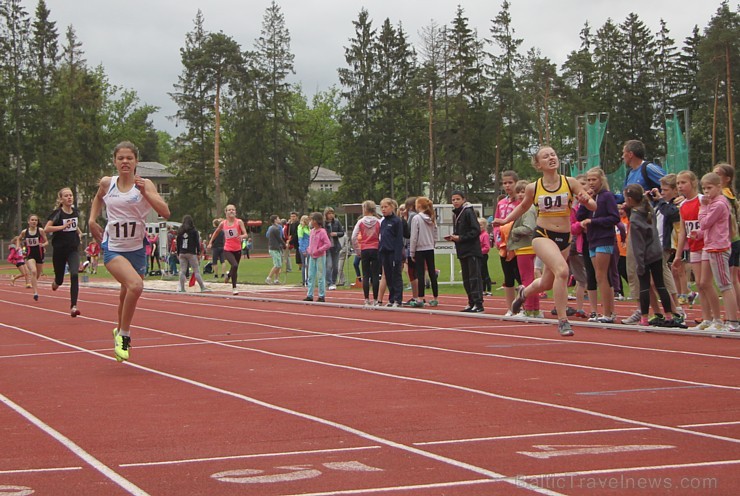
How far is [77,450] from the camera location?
18.9ft

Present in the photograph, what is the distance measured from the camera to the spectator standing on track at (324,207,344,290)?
81.2 ft

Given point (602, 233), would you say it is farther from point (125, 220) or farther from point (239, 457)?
point (239, 457)

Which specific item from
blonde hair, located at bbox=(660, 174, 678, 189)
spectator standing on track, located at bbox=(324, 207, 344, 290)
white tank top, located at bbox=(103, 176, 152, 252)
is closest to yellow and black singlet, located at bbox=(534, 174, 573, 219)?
blonde hair, located at bbox=(660, 174, 678, 189)

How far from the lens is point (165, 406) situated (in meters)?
7.31

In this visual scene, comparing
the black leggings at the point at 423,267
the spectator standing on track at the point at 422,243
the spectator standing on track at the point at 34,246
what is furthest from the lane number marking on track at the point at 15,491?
the spectator standing on track at the point at 34,246

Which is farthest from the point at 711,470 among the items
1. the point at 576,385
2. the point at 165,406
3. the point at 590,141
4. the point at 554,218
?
the point at 590,141

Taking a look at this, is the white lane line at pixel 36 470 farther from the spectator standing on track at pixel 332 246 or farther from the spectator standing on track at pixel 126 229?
the spectator standing on track at pixel 332 246

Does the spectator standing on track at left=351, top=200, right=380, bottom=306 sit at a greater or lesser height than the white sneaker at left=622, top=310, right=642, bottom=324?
greater

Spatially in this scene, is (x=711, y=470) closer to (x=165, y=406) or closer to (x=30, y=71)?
(x=165, y=406)

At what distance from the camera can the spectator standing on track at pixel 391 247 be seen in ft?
57.0

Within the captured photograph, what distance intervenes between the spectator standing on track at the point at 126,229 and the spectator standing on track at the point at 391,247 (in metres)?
7.69

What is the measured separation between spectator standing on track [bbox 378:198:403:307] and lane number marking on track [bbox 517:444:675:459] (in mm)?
11783

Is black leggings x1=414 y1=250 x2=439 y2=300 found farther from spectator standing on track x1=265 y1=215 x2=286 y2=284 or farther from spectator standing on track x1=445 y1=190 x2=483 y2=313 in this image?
spectator standing on track x1=265 y1=215 x2=286 y2=284

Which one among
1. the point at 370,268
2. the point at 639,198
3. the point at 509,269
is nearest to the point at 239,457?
the point at 639,198
